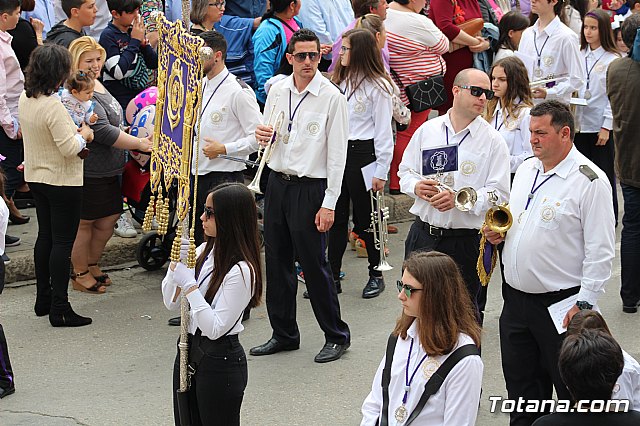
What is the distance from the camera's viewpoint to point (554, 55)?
1059cm

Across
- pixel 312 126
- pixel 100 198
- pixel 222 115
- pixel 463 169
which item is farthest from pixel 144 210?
pixel 463 169

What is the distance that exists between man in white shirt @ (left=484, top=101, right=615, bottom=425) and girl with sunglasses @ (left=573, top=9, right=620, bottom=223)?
517 centimetres

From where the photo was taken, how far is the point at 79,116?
862cm

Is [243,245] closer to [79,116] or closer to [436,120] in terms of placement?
[436,120]

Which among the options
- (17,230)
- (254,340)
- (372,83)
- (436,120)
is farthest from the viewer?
(17,230)

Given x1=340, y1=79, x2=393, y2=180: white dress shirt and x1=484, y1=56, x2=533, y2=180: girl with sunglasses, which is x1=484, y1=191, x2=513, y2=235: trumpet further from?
x1=340, y1=79, x2=393, y2=180: white dress shirt

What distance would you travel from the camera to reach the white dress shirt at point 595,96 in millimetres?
10867

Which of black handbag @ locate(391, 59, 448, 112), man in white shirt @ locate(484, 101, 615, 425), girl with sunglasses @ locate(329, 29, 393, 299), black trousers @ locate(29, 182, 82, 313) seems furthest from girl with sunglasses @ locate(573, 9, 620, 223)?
black trousers @ locate(29, 182, 82, 313)

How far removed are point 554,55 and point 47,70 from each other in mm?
5166

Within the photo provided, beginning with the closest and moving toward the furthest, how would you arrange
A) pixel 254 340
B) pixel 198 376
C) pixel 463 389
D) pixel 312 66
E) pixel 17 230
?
pixel 463 389 < pixel 198 376 < pixel 312 66 < pixel 254 340 < pixel 17 230

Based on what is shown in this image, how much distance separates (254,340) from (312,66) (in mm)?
2200

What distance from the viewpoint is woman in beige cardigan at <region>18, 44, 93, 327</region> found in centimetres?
817

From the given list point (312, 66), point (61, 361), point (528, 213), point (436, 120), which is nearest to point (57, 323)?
point (61, 361)

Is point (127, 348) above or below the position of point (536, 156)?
below
